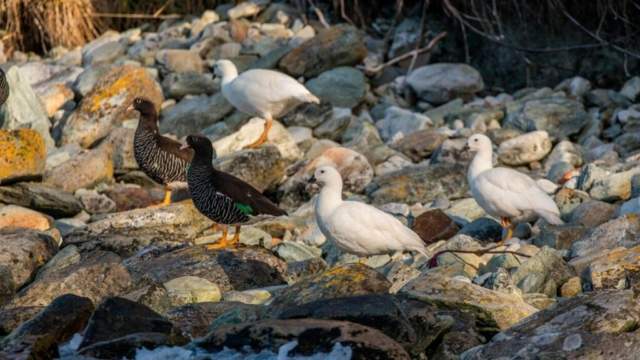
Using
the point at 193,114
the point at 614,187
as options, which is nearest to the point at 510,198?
the point at 614,187

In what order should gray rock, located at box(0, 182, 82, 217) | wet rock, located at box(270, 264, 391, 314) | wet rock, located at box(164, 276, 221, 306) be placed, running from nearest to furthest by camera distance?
wet rock, located at box(270, 264, 391, 314) → wet rock, located at box(164, 276, 221, 306) → gray rock, located at box(0, 182, 82, 217)

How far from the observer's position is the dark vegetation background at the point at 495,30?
17031 mm

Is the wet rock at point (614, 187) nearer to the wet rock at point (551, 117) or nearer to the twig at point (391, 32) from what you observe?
the wet rock at point (551, 117)

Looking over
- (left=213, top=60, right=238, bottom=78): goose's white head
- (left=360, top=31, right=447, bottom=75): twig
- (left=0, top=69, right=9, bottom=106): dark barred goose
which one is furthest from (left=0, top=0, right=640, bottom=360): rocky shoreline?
(left=0, top=69, right=9, bottom=106): dark barred goose

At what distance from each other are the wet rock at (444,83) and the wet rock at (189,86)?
256 centimetres

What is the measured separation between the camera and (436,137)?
587 inches

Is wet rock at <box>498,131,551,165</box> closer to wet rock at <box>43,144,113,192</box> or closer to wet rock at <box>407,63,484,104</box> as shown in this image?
wet rock at <box>407,63,484,104</box>

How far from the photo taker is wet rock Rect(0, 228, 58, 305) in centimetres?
1045

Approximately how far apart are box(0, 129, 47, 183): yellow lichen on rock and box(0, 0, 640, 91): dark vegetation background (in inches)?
227

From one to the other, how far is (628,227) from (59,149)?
7585 mm

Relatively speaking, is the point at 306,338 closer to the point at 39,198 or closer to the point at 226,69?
the point at 39,198

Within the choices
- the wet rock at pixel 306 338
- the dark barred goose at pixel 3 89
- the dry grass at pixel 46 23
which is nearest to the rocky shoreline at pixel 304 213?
the wet rock at pixel 306 338

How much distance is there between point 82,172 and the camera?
14141mm

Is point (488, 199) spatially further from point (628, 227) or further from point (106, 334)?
point (106, 334)
